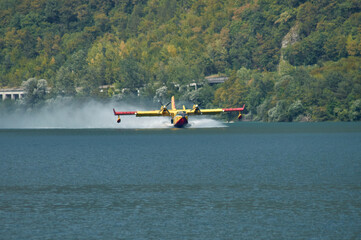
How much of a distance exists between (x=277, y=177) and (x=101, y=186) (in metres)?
14.0

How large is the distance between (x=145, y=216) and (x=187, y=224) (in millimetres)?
3132

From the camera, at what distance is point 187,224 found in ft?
106

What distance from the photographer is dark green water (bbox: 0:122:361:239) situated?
31062 mm

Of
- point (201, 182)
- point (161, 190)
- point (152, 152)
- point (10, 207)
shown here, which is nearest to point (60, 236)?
point (10, 207)

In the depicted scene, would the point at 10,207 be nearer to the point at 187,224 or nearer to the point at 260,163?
the point at 187,224

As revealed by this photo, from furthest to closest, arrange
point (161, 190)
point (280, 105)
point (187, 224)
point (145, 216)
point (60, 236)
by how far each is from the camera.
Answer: point (280, 105), point (161, 190), point (145, 216), point (187, 224), point (60, 236)

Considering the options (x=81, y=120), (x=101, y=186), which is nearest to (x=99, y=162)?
(x=101, y=186)

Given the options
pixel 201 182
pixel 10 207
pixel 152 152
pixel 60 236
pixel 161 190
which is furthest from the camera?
pixel 152 152

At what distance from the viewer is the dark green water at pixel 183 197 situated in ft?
102

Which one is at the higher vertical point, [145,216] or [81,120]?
[145,216]

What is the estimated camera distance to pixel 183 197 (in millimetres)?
40969

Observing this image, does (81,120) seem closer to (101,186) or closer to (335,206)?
(101,186)

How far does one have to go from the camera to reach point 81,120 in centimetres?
19825

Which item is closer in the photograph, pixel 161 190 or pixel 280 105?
pixel 161 190
